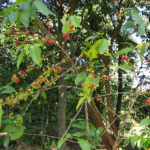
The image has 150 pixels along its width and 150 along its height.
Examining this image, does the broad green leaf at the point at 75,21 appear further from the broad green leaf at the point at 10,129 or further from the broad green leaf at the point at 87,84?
the broad green leaf at the point at 10,129

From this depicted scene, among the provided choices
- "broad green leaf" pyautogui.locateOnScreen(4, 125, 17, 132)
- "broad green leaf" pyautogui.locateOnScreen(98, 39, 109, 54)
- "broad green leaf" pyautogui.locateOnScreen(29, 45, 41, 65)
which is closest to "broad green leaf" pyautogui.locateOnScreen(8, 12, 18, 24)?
"broad green leaf" pyautogui.locateOnScreen(29, 45, 41, 65)

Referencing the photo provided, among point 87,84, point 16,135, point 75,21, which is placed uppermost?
point 75,21

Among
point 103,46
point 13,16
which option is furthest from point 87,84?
point 13,16

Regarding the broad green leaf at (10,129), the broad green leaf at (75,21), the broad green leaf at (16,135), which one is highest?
the broad green leaf at (75,21)

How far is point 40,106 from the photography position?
4.72 m

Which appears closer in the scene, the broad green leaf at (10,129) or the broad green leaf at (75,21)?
the broad green leaf at (75,21)

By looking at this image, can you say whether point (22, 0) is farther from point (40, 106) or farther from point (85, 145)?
point (40, 106)

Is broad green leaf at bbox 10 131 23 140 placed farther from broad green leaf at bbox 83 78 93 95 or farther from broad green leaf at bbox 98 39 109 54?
broad green leaf at bbox 98 39 109 54

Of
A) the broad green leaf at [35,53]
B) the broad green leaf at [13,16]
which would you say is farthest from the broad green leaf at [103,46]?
the broad green leaf at [13,16]

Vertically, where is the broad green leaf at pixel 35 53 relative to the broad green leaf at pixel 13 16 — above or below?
below

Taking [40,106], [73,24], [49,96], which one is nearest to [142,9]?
[49,96]

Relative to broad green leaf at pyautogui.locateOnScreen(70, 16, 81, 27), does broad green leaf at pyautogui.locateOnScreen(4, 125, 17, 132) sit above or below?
below

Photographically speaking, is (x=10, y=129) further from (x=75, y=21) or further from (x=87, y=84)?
(x=75, y=21)

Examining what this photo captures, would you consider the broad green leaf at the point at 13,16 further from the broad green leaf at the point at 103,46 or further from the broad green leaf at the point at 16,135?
the broad green leaf at the point at 16,135
